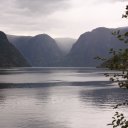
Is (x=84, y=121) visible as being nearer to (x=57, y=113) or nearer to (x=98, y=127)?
(x=98, y=127)

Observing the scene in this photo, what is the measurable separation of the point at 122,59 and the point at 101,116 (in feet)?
135

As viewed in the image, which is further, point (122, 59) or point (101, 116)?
point (101, 116)

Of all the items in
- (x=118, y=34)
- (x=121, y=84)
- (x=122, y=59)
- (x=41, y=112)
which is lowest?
(x=41, y=112)

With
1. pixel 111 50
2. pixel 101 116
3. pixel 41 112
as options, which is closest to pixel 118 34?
pixel 111 50

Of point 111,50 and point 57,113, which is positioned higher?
point 111,50

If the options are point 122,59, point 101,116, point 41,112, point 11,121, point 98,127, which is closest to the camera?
point 122,59

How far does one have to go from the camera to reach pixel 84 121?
45875mm

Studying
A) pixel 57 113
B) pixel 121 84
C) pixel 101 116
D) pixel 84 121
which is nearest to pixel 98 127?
pixel 84 121

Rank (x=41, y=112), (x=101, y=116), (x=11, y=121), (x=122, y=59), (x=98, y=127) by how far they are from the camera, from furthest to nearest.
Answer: (x=41, y=112) < (x=101, y=116) < (x=11, y=121) < (x=98, y=127) < (x=122, y=59)

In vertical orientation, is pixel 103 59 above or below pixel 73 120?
above

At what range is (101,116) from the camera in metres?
50.2

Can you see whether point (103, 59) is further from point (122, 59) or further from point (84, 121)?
point (84, 121)

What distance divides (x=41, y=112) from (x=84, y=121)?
10.8 metres

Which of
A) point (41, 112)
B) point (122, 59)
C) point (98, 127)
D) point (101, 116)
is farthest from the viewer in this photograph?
point (41, 112)
